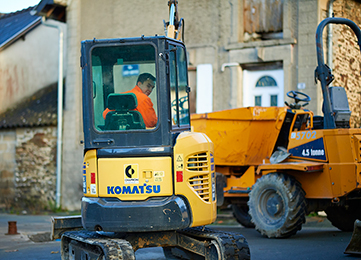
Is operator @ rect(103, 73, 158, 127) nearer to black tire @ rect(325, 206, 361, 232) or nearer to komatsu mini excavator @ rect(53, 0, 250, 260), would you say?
komatsu mini excavator @ rect(53, 0, 250, 260)

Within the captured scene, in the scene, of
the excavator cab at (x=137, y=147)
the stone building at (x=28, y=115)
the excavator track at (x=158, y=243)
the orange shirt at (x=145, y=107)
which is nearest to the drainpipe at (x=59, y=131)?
the stone building at (x=28, y=115)

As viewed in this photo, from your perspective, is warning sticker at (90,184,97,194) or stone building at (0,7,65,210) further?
stone building at (0,7,65,210)

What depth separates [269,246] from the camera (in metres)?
8.90

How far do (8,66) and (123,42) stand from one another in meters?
15.7

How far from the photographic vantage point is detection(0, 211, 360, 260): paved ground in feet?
26.7

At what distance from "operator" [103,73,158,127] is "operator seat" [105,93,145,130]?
44 millimetres

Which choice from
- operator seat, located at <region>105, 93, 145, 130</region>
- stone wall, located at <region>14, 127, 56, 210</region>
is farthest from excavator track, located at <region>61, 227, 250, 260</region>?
stone wall, located at <region>14, 127, 56, 210</region>

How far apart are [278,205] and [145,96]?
4.54 meters

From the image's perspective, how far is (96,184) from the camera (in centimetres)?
609

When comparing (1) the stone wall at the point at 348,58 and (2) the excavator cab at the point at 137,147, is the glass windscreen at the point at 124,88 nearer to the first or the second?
(2) the excavator cab at the point at 137,147

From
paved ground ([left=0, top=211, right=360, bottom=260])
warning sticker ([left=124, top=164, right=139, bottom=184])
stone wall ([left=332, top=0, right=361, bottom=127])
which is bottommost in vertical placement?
paved ground ([left=0, top=211, right=360, bottom=260])

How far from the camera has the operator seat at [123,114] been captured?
20.1 feet

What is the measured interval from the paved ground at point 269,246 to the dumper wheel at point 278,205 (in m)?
0.22

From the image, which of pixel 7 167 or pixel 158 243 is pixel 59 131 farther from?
pixel 158 243
